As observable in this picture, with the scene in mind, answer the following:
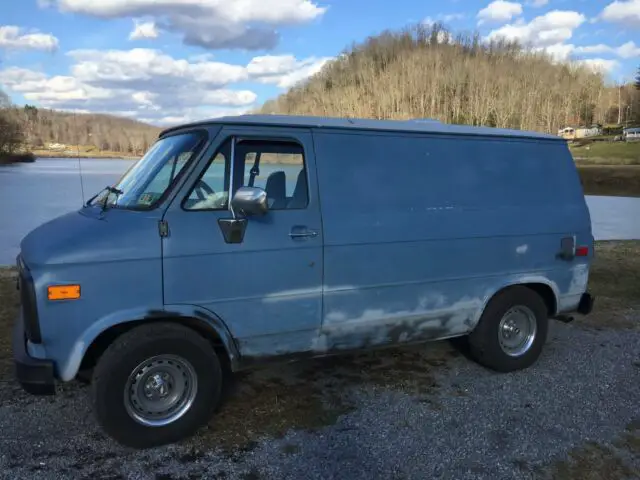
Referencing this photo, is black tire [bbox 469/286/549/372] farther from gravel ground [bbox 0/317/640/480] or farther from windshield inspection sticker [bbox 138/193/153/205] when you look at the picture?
windshield inspection sticker [bbox 138/193/153/205]

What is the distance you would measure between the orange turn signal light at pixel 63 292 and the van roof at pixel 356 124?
155cm

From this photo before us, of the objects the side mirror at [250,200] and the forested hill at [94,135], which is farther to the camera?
the forested hill at [94,135]

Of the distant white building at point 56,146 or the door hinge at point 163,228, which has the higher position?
the distant white building at point 56,146

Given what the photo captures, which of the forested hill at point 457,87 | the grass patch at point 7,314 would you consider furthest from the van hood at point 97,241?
the forested hill at point 457,87

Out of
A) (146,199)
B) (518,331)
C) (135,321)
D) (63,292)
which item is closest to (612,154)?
(518,331)

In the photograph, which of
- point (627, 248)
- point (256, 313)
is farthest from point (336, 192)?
point (627, 248)

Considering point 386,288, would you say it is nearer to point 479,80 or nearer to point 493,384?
point 493,384

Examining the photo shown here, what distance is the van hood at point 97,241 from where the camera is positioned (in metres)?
3.70

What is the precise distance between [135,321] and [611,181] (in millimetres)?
41719

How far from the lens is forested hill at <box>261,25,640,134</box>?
3757 inches

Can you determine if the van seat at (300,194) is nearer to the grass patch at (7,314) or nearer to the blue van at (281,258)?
the blue van at (281,258)

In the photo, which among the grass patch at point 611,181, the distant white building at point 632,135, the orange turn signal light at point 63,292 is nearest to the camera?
the orange turn signal light at point 63,292

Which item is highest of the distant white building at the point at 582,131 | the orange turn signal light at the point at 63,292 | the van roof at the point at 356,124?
the distant white building at the point at 582,131

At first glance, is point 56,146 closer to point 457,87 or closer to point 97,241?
point 97,241
